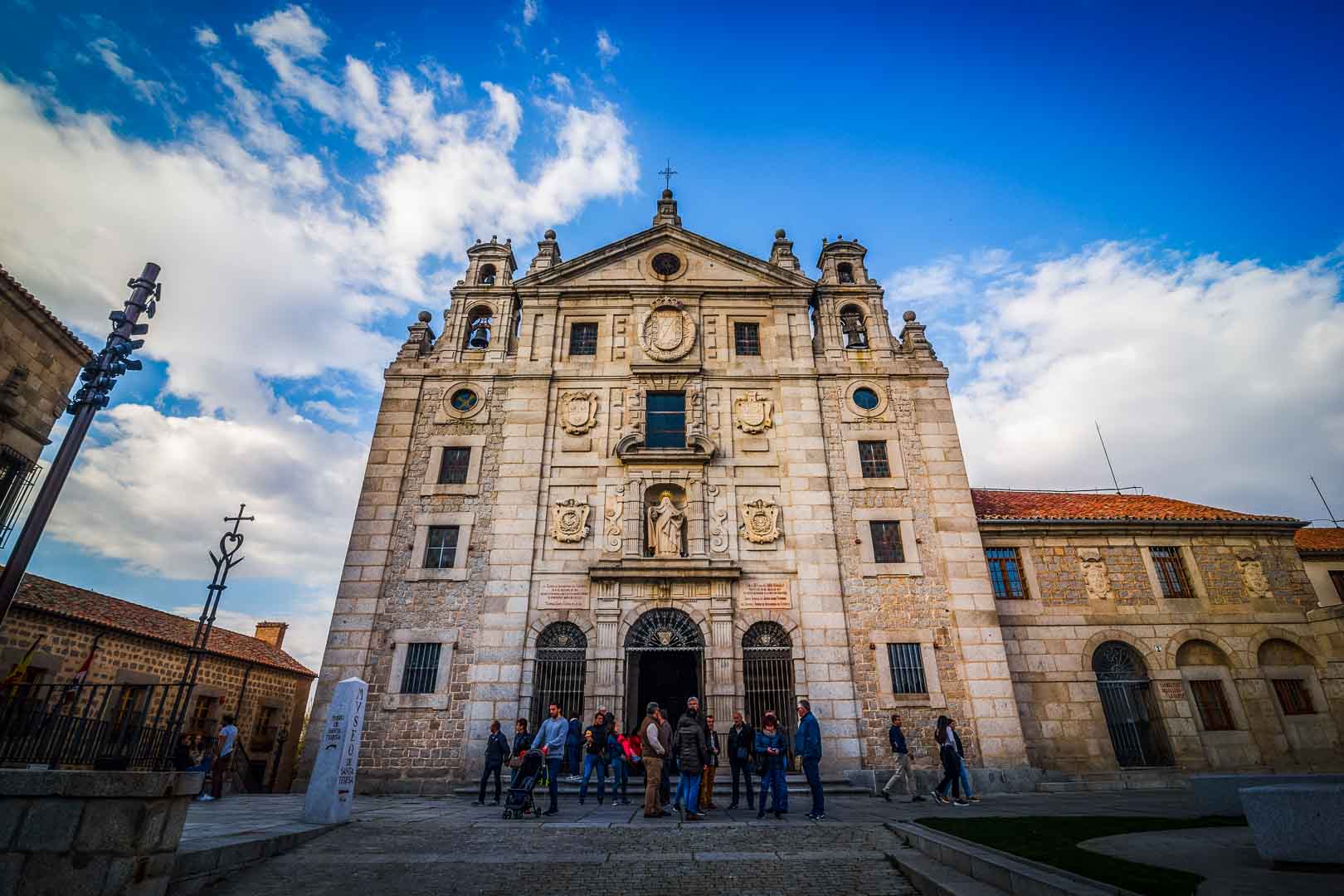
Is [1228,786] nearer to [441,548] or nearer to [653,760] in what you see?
[653,760]

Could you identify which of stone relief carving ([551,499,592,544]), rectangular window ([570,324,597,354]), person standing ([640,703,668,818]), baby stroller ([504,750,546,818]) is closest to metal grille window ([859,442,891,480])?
stone relief carving ([551,499,592,544])

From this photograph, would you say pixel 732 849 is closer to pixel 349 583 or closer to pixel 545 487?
pixel 545 487

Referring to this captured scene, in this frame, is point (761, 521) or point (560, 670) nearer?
point (560, 670)

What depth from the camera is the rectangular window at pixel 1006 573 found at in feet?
63.5

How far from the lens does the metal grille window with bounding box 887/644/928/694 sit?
56.5 ft

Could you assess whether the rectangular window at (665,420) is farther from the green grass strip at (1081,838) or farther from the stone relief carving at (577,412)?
the green grass strip at (1081,838)

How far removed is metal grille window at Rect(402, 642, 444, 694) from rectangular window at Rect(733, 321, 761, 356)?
42.3 feet

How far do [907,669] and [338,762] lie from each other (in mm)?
13588

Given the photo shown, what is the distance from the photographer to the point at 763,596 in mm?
17984

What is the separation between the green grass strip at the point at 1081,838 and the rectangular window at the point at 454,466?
14735 mm

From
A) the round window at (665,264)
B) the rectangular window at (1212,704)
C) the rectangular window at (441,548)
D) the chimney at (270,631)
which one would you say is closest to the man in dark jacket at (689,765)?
the rectangular window at (441,548)

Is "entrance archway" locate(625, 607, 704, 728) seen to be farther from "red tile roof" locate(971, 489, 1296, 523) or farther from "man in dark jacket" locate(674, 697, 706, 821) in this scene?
"red tile roof" locate(971, 489, 1296, 523)

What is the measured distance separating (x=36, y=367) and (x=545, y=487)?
36.7 ft

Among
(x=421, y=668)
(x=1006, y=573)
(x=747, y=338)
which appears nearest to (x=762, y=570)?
(x=1006, y=573)
